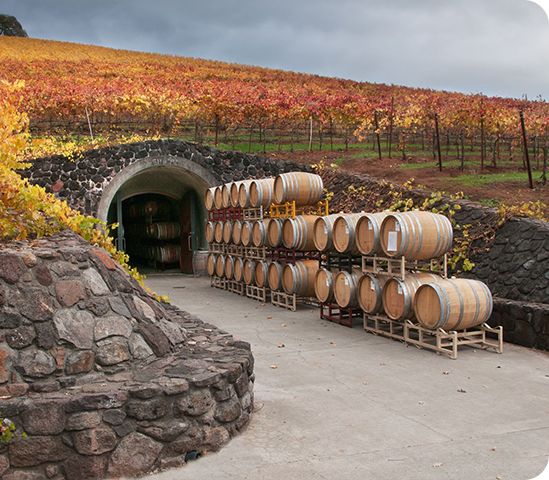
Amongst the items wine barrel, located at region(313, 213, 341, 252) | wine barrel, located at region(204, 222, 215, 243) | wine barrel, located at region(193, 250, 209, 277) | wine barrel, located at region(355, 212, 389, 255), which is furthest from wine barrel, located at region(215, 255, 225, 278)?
wine barrel, located at region(355, 212, 389, 255)

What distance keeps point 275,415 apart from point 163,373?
1368 mm

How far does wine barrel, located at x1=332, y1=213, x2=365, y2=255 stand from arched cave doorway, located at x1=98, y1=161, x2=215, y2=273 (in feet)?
26.7

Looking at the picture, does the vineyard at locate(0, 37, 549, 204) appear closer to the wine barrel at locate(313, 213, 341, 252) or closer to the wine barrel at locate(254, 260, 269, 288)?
the wine barrel at locate(313, 213, 341, 252)

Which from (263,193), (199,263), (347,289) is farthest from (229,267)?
(347,289)

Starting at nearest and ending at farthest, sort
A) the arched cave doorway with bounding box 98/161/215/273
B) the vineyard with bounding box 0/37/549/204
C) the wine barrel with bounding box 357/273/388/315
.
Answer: the wine barrel with bounding box 357/273/388/315
the vineyard with bounding box 0/37/549/204
the arched cave doorway with bounding box 98/161/215/273

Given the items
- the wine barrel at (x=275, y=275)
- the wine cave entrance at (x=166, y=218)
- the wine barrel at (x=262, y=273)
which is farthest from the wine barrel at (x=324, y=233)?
the wine cave entrance at (x=166, y=218)

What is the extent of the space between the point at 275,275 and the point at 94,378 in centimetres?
777

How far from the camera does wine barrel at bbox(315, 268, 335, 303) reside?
395 inches

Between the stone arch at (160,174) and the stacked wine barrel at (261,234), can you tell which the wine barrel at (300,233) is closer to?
the stacked wine barrel at (261,234)

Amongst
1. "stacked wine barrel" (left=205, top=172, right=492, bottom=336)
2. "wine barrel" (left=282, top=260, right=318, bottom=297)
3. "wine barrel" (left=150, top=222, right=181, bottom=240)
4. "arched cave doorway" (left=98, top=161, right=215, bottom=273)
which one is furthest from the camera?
"wine barrel" (left=150, top=222, right=181, bottom=240)

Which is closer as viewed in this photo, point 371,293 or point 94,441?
point 94,441

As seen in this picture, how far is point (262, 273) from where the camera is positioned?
12.4 metres

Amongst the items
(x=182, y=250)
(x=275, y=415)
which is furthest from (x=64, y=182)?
(x=275, y=415)

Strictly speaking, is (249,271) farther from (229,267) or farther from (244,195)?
(244,195)
